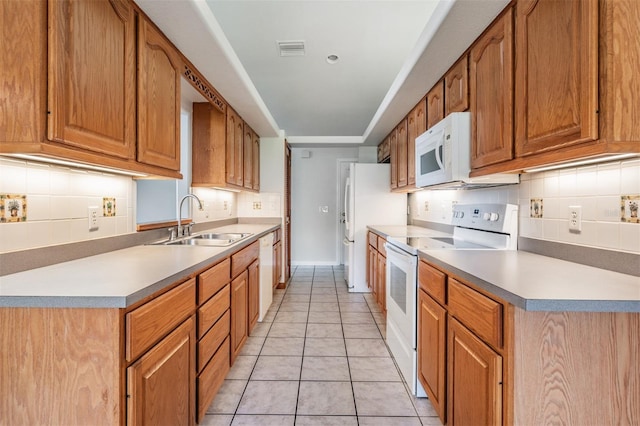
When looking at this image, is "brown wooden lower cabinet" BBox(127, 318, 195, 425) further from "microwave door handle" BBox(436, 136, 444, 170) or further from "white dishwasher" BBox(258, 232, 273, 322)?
"microwave door handle" BBox(436, 136, 444, 170)

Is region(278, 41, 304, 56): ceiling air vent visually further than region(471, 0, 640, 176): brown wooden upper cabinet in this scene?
Yes

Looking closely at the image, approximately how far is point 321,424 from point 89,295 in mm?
1287

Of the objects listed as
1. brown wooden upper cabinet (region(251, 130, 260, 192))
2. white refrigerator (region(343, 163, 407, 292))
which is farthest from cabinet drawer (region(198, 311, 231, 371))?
white refrigerator (region(343, 163, 407, 292))

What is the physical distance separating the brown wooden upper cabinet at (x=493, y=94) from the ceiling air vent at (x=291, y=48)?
1.27m

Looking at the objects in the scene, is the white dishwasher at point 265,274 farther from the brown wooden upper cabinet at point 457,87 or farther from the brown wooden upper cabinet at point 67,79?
the brown wooden upper cabinet at point 457,87

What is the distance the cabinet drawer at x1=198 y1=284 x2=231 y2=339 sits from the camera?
4.93 feet

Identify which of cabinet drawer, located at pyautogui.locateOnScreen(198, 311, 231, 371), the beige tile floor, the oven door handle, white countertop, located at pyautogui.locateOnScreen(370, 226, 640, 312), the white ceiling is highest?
the white ceiling

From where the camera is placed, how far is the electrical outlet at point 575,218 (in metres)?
1.38

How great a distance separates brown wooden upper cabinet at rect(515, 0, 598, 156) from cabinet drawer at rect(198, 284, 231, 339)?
167 cm

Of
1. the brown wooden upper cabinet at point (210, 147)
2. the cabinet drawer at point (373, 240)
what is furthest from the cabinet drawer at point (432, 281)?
the brown wooden upper cabinet at point (210, 147)

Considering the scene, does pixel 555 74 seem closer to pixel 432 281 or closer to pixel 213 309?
pixel 432 281

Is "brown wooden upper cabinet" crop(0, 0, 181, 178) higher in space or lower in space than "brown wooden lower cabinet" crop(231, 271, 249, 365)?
higher

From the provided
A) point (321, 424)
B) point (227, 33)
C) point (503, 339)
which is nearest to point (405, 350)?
point (321, 424)

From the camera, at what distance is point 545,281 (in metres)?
1.08
